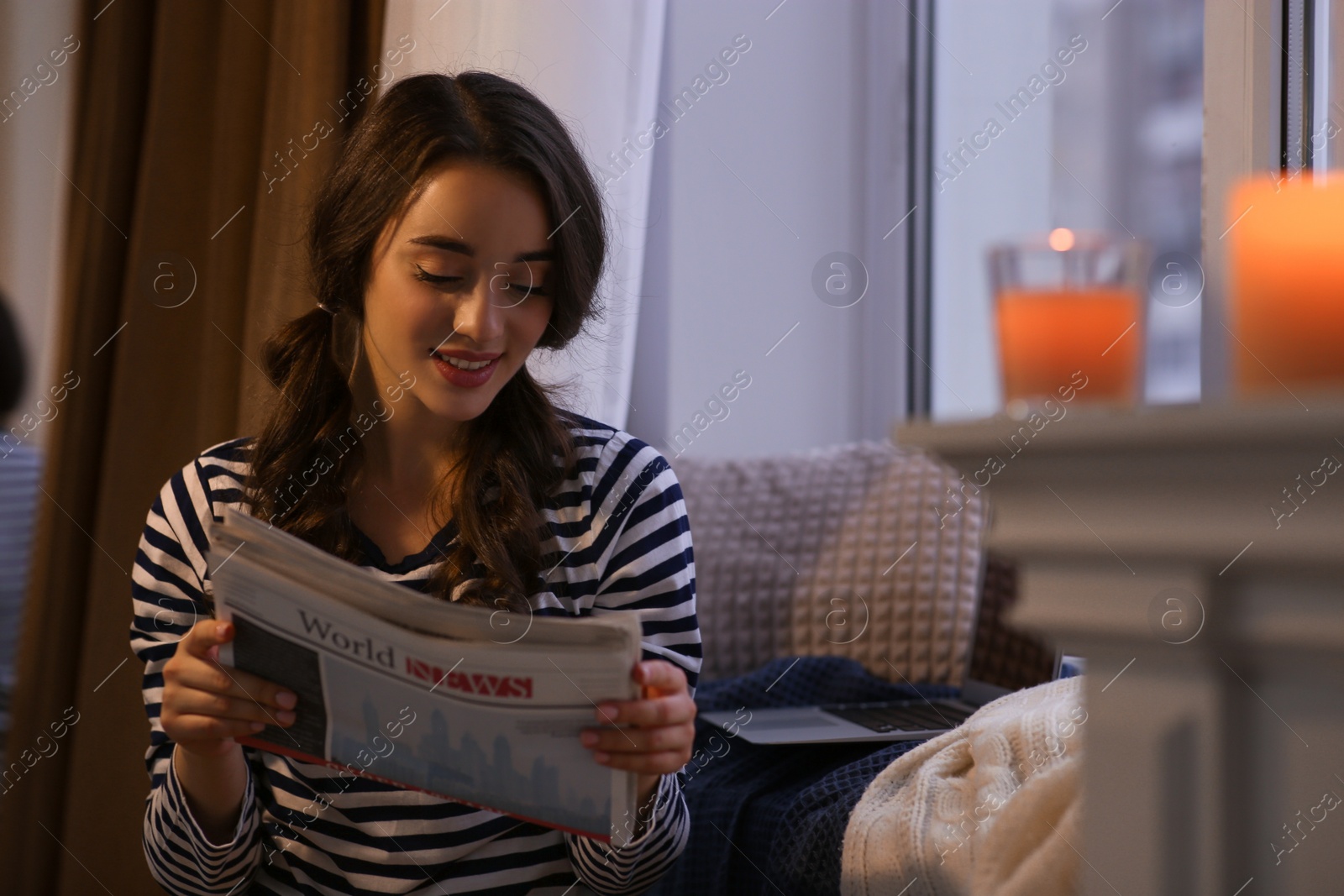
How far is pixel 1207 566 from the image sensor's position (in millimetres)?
407

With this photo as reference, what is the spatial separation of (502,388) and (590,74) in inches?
24.9

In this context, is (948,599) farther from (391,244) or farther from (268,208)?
(268,208)

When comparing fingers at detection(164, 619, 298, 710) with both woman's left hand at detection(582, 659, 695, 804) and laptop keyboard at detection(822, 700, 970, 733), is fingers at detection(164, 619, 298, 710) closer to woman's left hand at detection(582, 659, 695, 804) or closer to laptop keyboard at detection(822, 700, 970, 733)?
woman's left hand at detection(582, 659, 695, 804)

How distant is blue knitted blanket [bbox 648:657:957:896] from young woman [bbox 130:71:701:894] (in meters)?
0.16

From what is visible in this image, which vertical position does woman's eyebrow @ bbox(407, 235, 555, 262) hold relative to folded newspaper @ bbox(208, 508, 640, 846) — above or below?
above

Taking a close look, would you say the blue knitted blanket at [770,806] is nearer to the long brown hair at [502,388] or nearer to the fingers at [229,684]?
the long brown hair at [502,388]

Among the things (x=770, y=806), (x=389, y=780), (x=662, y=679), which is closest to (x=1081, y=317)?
(x=662, y=679)

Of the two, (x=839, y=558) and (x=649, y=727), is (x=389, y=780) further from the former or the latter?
(x=839, y=558)

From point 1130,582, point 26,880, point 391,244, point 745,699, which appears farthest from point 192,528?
point 26,880

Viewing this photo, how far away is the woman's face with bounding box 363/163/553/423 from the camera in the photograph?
893 mm

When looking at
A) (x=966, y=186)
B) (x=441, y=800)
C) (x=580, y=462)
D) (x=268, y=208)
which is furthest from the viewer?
(x=966, y=186)

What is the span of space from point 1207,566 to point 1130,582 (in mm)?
29


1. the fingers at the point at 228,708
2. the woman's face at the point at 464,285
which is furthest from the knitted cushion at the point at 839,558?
the fingers at the point at 228,708

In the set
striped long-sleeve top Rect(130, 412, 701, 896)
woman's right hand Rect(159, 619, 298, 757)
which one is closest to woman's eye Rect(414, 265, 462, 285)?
striped long-sleeve top Rect(130, 412, 701, 896)
